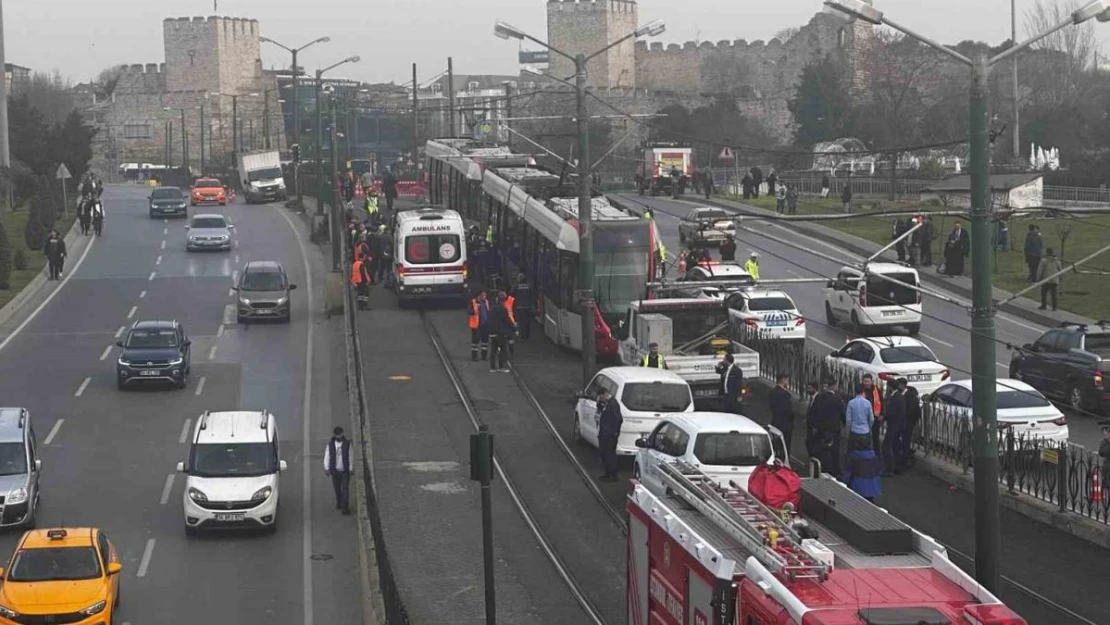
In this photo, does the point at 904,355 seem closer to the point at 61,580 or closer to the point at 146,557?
the point at 146,557

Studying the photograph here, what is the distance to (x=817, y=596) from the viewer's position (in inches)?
392

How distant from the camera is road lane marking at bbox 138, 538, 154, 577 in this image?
2103cm

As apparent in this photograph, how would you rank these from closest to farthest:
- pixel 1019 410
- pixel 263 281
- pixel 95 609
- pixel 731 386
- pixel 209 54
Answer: pixel 95 609 < pixel 1019 410 < pixel 731 386 < pixel 263 281 < pixel 209 54

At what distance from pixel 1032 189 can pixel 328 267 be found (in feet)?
70.4

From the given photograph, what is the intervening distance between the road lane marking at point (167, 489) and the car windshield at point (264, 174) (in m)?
51.4

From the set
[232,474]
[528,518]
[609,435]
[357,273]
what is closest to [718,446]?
[528,518]

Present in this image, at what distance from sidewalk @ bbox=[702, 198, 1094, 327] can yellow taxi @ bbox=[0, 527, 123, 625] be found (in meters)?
10.8

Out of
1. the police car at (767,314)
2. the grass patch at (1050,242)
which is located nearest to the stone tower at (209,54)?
the grass patch at (1050,242)

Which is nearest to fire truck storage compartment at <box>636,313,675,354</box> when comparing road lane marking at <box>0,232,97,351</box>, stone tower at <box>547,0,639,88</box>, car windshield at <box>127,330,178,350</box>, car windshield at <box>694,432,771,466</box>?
car windshield at <box>694,432,771,466</box>

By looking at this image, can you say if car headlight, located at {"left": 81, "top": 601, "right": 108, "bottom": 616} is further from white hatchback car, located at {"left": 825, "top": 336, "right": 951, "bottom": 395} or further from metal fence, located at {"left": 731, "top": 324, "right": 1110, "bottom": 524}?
white hatchback car, located at {"left": 825, "top": 336, "right": 951, "bottom": 395}

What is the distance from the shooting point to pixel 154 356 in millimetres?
32125

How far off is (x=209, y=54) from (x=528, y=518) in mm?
112136

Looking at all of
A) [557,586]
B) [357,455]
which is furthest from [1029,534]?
[357,455]

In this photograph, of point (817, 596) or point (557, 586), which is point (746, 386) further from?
point (817, 596)
